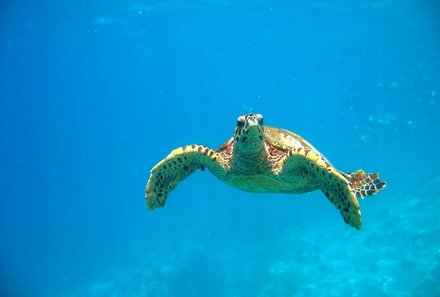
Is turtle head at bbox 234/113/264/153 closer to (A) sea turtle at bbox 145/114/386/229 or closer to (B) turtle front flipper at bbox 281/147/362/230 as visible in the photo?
(A) sea turtle at bbox 145/114/386/229

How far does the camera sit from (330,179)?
492 centimetres

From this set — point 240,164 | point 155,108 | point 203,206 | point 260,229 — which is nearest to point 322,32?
point 203,206

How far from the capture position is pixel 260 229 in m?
26.7

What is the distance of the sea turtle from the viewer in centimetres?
482

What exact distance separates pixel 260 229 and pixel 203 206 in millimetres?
13390

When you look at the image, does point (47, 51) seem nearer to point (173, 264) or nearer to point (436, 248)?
point (173, 264)

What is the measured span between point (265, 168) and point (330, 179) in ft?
3.73

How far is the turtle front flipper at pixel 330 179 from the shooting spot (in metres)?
4.77

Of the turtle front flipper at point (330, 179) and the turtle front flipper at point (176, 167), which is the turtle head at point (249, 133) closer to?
the turtle front flipper at point (330, 179)

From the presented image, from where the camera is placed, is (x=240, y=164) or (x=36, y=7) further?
(x=36, y=7)

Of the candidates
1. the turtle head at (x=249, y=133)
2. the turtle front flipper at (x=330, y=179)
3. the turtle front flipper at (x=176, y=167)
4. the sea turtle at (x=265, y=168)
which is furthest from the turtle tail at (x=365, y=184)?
the turtle front flipper at (x=176, y=167)

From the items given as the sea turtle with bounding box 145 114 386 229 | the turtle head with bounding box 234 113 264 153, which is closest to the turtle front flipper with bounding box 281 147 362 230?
the sea turtle with bounding box 145 114 386 229

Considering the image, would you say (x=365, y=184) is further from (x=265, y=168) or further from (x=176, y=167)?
(x=176, y=167)

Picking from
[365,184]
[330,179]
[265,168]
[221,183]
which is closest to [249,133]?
[265,168]
